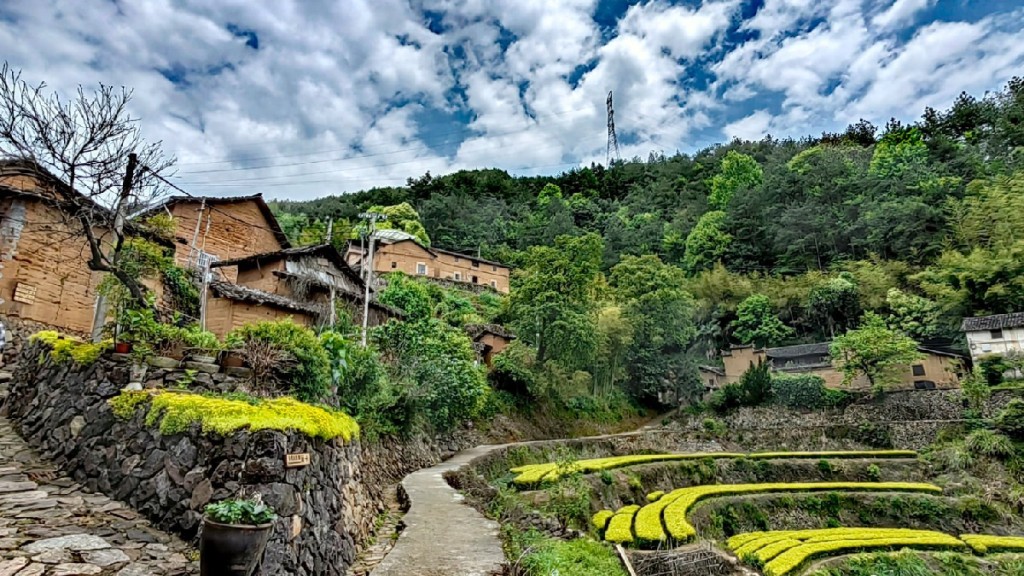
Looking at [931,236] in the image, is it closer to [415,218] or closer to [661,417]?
[661,417]

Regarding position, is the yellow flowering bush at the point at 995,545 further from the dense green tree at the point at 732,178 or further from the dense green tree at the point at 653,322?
the dense green tree at the point at 732,178

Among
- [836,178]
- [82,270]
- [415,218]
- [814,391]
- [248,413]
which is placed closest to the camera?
[248,413]

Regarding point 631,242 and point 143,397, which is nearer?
point 143,397

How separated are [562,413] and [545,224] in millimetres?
35253

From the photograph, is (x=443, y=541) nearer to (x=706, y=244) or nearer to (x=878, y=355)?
(x=878, y=355)

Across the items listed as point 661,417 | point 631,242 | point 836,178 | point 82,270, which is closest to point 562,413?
point 661,417

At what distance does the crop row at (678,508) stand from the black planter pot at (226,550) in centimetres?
961

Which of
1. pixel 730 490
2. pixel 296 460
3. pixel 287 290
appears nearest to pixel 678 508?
pixel 730 490

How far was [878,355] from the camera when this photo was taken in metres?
29.8

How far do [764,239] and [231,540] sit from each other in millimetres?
54292

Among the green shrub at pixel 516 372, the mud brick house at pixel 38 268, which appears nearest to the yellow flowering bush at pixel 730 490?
the green shrub at pixel 516 372

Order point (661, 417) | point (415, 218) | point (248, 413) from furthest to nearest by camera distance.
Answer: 1. point (415, 218)
2. point (661, 417)
3. point (248, 413)

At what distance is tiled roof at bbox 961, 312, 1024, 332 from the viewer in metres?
28.1

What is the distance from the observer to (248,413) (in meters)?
5.05
